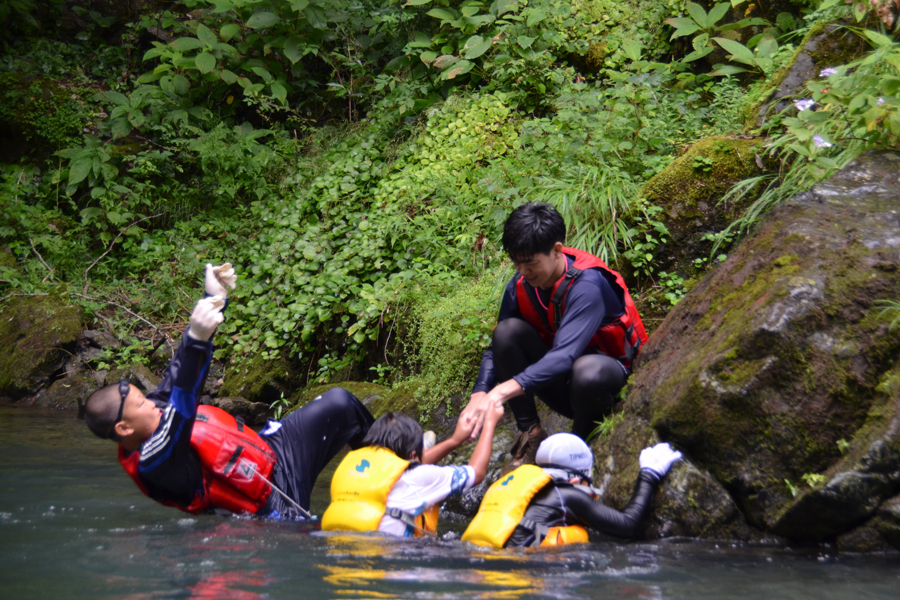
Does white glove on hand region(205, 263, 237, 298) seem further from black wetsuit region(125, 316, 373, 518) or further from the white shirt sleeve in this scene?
the white shirt sleeve

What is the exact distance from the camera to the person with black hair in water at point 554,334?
3.61 meters

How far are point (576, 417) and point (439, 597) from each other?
1.70 meters

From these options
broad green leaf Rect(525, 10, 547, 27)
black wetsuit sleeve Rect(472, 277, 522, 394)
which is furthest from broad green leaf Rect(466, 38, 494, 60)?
black wetsuit sleeve Rect(472, 277, 522, 394)

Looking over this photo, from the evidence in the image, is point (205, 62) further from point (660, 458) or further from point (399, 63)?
point (660, 458)

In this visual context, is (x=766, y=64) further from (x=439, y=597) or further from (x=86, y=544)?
(x=86, y=544)

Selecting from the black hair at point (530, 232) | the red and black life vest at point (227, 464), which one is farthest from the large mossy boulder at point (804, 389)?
the red and black life vest at point (227, 464)

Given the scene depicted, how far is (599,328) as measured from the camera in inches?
154

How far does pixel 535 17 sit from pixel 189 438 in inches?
233

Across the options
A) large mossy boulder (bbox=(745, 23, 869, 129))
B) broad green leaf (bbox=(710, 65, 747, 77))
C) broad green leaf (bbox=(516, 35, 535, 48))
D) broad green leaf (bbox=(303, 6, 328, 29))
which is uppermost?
broad green leaf (bbox=(303, 6, 328, 29))

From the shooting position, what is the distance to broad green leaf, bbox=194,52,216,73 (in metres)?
9.16

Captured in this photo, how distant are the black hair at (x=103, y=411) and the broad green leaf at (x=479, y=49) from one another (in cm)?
570

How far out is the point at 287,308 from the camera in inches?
281

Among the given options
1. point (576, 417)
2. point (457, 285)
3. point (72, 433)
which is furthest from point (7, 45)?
point (576, 417)

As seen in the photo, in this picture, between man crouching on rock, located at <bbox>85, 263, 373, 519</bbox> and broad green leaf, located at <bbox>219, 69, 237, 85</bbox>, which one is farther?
broad green leaf, located at <bbox>219, 69, 237, 85</bbox>
